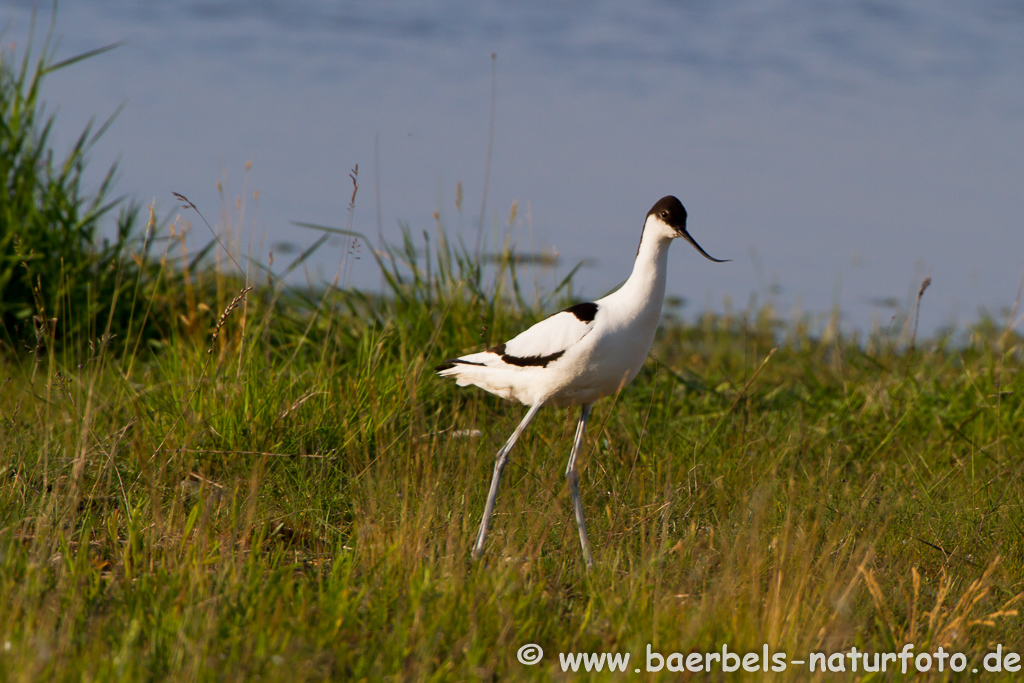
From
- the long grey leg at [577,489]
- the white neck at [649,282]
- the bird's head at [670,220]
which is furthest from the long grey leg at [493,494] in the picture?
the bird's head at [670,220]

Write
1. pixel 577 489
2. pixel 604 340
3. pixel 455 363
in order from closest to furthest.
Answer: pixel 604 340 → pixel 577 489 → pixel 455 363

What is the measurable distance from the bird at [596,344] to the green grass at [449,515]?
0.39 metres

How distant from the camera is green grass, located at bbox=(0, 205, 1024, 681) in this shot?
273 cm

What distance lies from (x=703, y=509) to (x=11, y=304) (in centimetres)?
431

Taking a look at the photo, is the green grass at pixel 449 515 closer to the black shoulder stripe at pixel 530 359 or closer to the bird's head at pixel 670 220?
the black shoulder stripe at pixel 530 359

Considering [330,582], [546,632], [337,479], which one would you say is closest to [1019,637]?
[546,632]

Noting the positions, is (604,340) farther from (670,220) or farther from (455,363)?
(455,363)

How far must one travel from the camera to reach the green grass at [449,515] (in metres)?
2.73

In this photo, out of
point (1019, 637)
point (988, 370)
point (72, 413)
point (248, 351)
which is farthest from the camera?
point (988, 370)

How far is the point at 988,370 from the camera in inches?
225

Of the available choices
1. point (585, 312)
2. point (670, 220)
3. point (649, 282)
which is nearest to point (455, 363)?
point (585, 312)

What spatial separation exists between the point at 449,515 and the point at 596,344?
2.86ft

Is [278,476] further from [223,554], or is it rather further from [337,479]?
[223,554]

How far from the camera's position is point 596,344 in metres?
3.68
